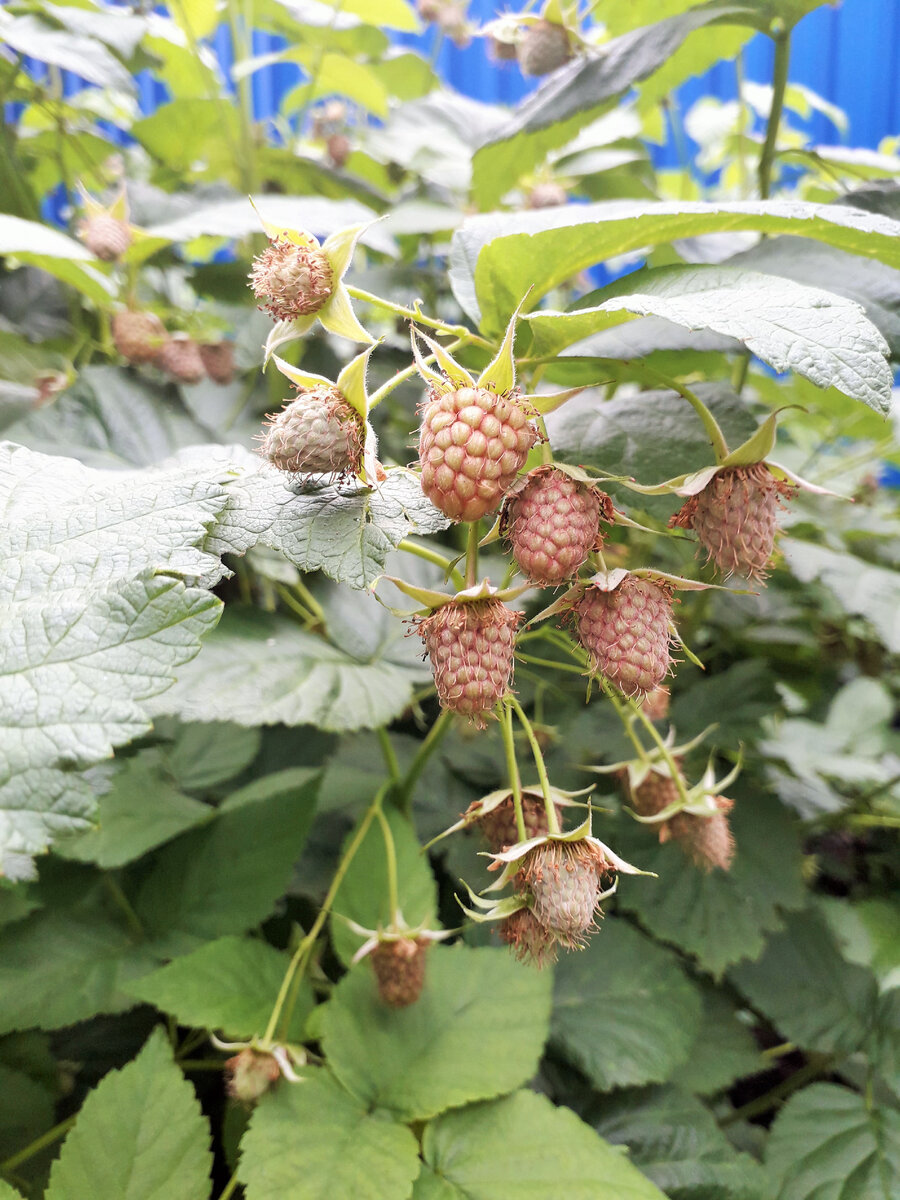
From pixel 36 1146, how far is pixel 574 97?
1155 mm

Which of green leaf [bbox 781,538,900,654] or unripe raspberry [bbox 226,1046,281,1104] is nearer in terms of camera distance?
unripe raspberry [bbox 226,1046,281,1104]

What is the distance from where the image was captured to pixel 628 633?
0.48 metres

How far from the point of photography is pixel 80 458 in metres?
0.82

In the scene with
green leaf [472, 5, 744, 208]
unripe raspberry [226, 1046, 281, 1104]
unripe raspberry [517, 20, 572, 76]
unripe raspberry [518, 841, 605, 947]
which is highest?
unripe raspberry [517, 20, 572, 76]

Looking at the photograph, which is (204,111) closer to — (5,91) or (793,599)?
(5,91)

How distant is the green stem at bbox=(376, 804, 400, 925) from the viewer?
664mm

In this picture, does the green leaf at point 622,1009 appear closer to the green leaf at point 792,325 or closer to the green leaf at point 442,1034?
the green leaf at point 442,1034

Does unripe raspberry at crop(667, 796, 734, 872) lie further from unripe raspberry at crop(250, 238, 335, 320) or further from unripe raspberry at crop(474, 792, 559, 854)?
unripe raspberry at crop(250, 238, 335, 320)

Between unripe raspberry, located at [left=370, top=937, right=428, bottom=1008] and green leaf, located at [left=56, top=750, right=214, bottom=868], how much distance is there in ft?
0.82

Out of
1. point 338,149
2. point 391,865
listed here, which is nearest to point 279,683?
point 391,865

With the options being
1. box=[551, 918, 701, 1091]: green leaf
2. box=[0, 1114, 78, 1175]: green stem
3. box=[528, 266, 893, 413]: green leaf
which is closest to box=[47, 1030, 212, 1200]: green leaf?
box=[0, 1114, 78, 1175]: green stem

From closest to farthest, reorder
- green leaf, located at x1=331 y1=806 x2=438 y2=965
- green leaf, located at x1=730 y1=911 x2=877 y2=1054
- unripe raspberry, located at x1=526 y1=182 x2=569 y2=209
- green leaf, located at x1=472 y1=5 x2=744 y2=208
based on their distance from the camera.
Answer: green leaf, located at x1=331 y1=806 x2=438 y2=965, green leaf, located at x1=472 y1=5 x2=744 y2=208, green leaf, located at x1=730 y1=911 x2=877 y2=1054, unripe raspberry, located at x1=526 y1=182 x2=569 y2=209

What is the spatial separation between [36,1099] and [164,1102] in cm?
23

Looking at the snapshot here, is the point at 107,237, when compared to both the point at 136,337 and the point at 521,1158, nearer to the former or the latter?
the point at 136,337
